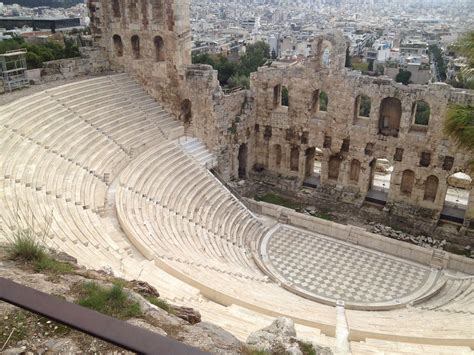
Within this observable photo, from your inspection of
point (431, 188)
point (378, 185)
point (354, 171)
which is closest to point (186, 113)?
point (354, 171)

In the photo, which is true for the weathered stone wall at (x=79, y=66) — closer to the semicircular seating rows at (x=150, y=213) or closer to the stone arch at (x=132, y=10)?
the semicircular seating rows at (x=150, y=213)

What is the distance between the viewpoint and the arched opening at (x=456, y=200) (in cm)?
2012

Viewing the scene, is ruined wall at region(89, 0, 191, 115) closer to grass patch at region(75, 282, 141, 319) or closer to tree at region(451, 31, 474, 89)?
tree at region(451, 31, 474, 89)

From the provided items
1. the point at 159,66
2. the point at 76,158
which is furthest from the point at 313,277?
A: the point at 159,66

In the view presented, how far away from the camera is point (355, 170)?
2244cm

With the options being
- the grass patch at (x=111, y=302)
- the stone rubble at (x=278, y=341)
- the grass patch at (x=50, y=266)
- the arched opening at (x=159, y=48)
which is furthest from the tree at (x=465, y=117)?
the arched opening at (x=159, y=48)

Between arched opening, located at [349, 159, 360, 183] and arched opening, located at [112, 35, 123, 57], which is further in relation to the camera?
arched opening, located at [112, 35, 123, 57]

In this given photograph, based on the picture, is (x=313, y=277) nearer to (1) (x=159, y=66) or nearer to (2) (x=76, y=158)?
(2) (x=76, y=158)

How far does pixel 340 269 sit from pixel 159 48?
15206 mm

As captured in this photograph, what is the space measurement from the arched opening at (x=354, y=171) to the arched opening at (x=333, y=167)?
739mm

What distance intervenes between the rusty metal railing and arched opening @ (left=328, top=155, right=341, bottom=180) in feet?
70.4

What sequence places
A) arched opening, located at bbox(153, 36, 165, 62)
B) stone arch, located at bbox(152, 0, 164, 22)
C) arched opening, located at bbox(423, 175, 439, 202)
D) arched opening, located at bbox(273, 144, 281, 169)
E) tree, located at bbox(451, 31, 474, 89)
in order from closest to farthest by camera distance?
tree, located at bbox(451, 31, 474, 89)
arched opening, located at bbox(423, 175, 439, 202)
stone arch, located at bbox(152, 0, 164, 22)
arched opening, located at bbox(153, 36, 165, 62)
arched opening, located at bbox(273, 144, 281, 169)

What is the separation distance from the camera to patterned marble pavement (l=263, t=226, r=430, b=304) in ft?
50.3

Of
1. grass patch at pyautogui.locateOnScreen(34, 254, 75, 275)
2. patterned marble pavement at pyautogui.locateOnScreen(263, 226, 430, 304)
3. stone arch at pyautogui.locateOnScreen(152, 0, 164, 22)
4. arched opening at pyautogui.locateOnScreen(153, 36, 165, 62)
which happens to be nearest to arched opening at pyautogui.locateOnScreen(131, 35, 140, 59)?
arched opening at pyautogui.locateOnScreen(153, 36, 165, 62)
